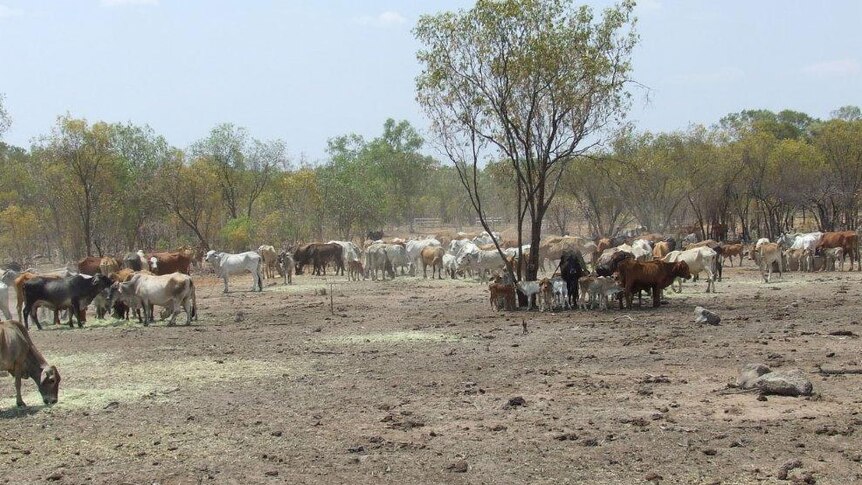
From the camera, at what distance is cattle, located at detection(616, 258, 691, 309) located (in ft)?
70.2

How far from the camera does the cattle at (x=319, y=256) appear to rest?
128 feet

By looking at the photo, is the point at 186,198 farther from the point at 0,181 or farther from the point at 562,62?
the point at 562,62

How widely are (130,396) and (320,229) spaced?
4307 cm

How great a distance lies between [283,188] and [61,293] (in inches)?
1334

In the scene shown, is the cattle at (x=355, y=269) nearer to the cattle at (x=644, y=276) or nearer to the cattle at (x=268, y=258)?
the cattle at (x=268, y=258)

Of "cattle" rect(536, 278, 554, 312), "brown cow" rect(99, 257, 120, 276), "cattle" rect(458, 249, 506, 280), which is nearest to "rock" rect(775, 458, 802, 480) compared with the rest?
"cattle" rect(536, 278, 554, 312)

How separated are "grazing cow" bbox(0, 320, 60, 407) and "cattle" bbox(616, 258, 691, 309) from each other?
44.9 ft

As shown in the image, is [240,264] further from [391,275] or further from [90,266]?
[391,275]

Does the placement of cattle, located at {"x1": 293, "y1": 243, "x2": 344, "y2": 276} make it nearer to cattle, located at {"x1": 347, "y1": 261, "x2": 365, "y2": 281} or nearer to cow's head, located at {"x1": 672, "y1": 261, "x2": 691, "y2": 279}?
cattle, located at {"x1": 347, "y1": 261, "x2": 365, "y2": 281}

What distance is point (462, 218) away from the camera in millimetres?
94125

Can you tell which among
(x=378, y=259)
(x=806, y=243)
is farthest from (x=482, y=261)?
(x=806, y=243)

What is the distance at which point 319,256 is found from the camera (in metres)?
39.0

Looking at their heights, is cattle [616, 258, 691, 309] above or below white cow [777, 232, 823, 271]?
below

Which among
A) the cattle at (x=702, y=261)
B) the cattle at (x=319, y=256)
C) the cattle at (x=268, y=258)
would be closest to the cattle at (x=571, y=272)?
the cattle at (x=702, y=261)
